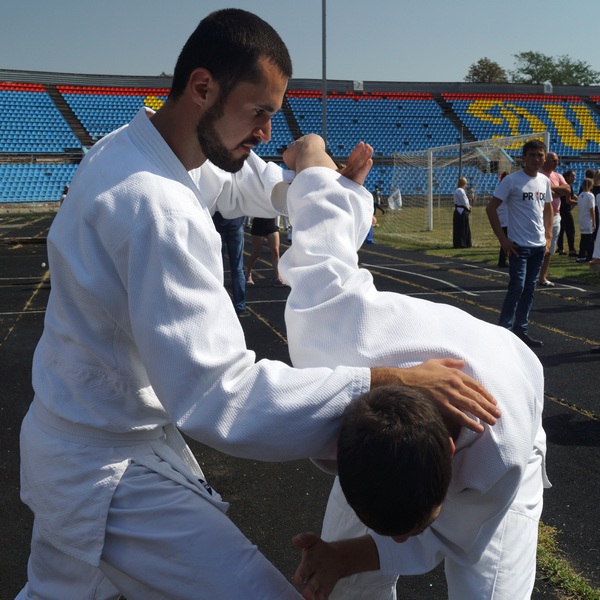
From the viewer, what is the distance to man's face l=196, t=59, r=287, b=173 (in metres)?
1.71

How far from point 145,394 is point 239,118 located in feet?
2.43

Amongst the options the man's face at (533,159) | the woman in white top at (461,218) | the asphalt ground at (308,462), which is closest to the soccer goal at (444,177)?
the woman in white top at (461,218)

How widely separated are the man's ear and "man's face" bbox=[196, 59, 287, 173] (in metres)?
0.02

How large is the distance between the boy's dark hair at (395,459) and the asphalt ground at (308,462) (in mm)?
1838

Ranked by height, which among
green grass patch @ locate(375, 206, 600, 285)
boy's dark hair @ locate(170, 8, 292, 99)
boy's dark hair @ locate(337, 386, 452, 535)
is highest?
boy's dark hair @ locate(170, 8, 292, 99)

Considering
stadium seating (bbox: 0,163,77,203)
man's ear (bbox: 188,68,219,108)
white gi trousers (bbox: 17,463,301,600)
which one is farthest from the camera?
stadium seating (bbox: 0,163,77,203)

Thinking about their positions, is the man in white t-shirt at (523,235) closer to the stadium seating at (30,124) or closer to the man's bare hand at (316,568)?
the man's bare hand at (316,568)

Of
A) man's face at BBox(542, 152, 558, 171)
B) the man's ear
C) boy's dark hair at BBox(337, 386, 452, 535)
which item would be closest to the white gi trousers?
boy's dark hair at BBox(337, 386, 452, 535)

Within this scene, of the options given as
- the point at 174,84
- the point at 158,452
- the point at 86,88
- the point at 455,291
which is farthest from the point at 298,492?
the point at 86,88

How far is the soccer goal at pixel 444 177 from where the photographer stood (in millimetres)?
23328

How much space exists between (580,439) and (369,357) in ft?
12.4

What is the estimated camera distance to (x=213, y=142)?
69.0 inches

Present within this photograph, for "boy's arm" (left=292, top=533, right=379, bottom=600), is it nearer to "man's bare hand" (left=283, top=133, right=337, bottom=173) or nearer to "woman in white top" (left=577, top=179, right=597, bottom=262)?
"man's bare hand" (left=283, top=133, right=337, bottom=173)

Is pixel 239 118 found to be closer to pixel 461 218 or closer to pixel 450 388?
pixel 450 388
